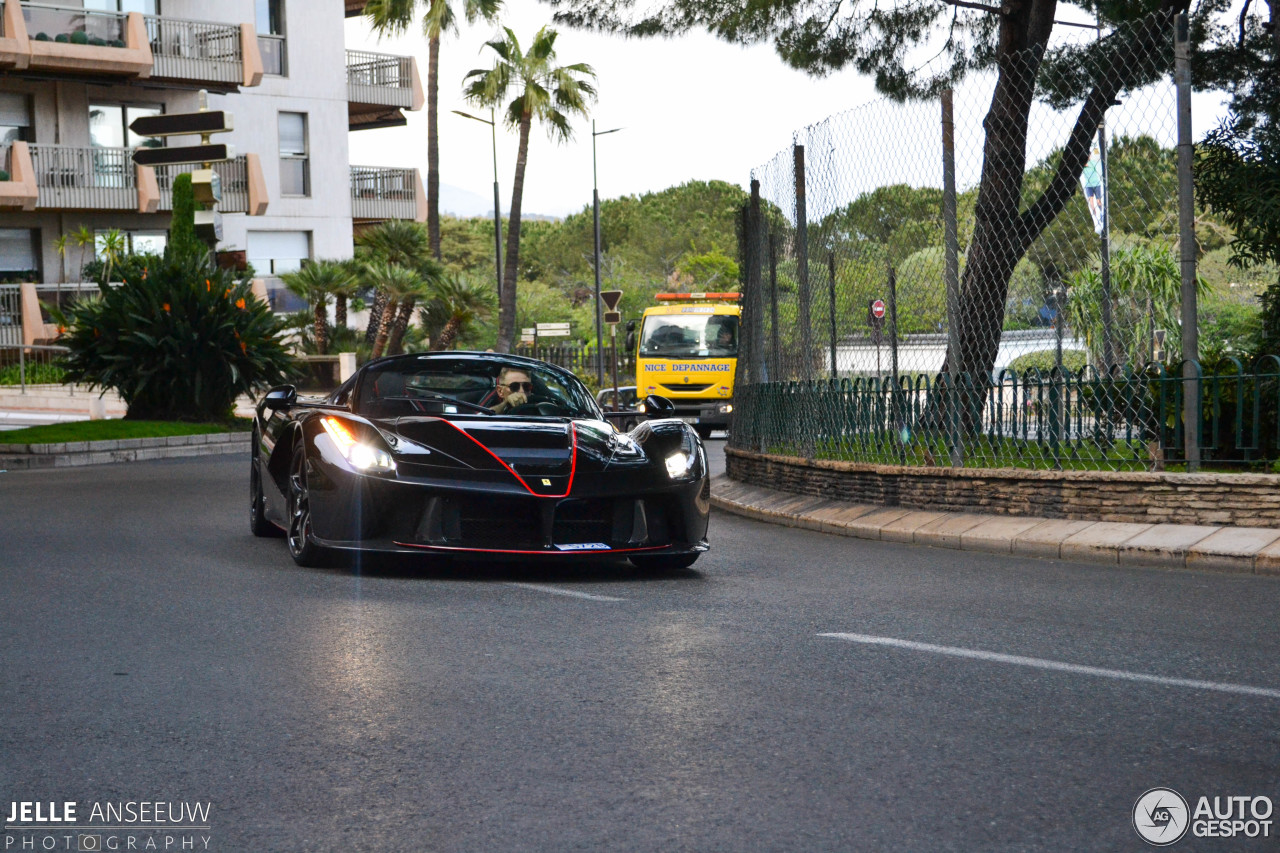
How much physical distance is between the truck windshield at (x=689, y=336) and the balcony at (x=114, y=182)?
14040 mm

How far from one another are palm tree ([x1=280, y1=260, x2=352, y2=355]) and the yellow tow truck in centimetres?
1200

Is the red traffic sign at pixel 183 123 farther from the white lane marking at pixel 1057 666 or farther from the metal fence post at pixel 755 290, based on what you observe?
the white lane marking at pixel 1057 666

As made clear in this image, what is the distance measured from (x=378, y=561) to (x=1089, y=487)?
4412mm

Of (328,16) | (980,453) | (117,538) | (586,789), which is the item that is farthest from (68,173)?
(586,789)

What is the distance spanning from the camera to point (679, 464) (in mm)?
8234

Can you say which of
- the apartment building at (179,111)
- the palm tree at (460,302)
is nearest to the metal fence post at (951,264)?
the palm tree at (460,302)

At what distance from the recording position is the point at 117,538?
32.9 feet

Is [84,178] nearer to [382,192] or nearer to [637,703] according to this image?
[382,192]

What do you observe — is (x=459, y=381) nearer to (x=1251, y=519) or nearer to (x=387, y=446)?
(x=387, y=446)

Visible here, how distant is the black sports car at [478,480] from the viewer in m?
7.62

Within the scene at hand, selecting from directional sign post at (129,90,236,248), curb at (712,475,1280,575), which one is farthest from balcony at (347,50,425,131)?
curb at (712,475,1280,575)

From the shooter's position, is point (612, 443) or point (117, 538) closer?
point (612, 443)

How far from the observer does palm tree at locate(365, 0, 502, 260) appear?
43375 mm

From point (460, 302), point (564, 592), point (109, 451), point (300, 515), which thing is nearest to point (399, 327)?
point (460, 302)
